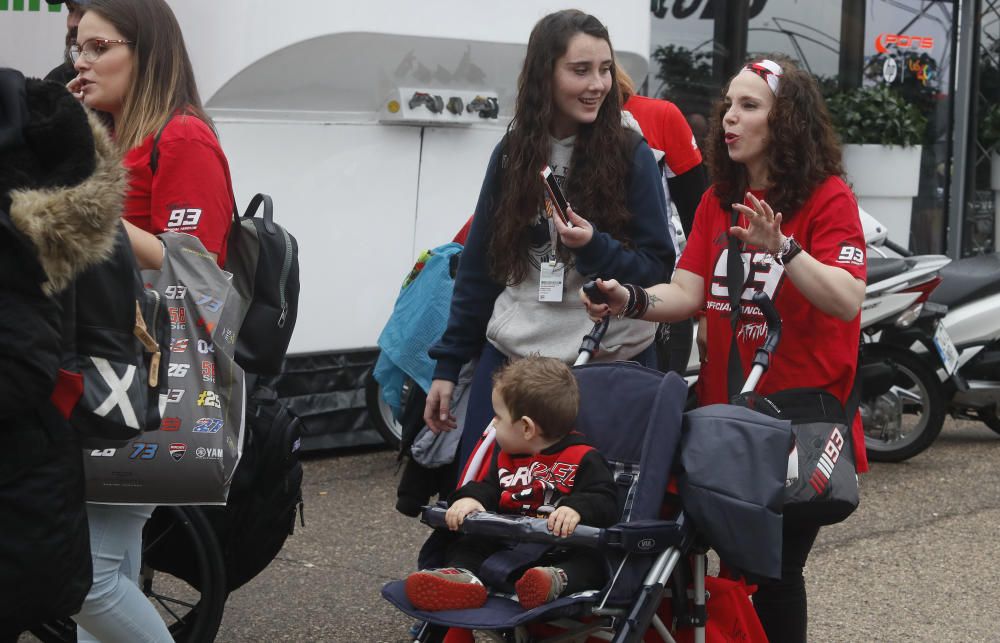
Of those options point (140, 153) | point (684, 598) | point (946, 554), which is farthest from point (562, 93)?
point (946, 554)

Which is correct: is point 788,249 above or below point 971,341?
above

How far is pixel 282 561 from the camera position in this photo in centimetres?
540

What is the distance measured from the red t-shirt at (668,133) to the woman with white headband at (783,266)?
1.66 m

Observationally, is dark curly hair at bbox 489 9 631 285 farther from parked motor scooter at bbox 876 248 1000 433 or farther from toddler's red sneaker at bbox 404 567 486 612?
parked motor scooter at bbox 876 248 1000 433

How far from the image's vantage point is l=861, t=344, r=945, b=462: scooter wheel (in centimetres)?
713

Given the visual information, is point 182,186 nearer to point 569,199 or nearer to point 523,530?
point 569,199

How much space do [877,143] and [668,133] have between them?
5.55 metres

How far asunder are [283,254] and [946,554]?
10.7 ft

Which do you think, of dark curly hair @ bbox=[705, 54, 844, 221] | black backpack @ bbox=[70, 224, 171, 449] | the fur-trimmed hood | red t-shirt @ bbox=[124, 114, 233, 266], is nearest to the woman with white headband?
dark curly hair @ bbox=[705, 54, 844, 221]

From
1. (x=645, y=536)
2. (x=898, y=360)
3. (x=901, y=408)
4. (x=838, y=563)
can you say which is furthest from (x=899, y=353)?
(x=645, y=536)

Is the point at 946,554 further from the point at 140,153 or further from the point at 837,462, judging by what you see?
the point at 140,153

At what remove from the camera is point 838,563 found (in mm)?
5512

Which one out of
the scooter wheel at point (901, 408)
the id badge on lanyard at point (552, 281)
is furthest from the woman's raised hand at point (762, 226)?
the scooter wheel at point (901, 408)

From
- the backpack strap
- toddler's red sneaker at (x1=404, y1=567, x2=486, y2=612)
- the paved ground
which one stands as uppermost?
the backpack strap
